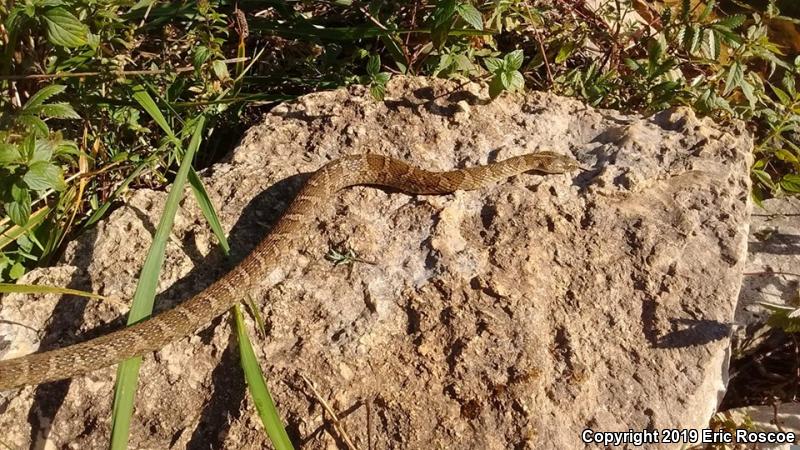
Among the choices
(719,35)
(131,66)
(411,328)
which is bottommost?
(411,328)

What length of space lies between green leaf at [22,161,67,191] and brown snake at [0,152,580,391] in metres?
0.97

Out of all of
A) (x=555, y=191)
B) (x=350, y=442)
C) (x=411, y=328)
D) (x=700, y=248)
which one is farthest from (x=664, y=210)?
(x=350, y=442)

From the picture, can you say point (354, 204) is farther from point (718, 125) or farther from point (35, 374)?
point (718, 125)

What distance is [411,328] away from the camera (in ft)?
13.4

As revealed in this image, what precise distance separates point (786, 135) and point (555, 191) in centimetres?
305

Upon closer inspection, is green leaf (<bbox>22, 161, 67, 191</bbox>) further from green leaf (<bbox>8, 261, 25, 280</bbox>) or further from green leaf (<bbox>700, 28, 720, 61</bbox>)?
green leaf (<bbox>700, 28, 720, 61</bbox>)

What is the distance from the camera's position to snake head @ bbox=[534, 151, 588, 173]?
498 cm

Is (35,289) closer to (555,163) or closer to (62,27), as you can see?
(62,27)

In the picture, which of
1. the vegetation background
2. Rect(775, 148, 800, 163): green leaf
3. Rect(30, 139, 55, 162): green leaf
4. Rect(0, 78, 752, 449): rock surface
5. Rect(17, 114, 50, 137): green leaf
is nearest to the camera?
Rect(0, 78, 752, 449): rock surface

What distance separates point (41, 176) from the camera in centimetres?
404

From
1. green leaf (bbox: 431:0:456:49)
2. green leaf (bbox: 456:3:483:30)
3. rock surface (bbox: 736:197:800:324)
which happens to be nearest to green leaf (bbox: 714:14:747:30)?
rock surface (bbox: 736:197:800:324)

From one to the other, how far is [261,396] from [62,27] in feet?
8.79

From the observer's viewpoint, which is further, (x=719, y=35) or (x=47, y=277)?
(x=719, y=35)

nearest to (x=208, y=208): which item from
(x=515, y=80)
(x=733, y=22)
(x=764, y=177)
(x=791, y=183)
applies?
(x=515, y=80)
